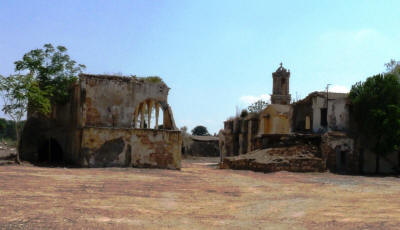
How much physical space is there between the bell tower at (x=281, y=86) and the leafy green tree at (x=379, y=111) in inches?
764

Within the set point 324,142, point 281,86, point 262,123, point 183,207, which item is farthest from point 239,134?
point 183,207

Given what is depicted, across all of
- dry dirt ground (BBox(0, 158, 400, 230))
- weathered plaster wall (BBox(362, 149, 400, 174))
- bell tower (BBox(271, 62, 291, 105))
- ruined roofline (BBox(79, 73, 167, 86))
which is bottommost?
dry dirt ground (BBox(0, 158, 400, 230))

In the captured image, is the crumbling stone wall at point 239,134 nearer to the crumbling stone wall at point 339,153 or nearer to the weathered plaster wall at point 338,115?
the weathered plaster wall at point 338,115

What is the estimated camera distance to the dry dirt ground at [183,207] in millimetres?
8031

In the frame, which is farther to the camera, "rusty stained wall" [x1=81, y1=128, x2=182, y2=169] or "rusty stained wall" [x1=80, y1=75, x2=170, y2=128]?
"rusty stained wall" [x1=80, y1=75, x2=170, y2=128]

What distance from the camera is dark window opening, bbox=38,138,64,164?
28645mm

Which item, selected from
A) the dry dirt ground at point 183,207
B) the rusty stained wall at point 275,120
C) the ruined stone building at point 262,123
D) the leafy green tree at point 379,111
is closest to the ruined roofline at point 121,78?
the dry dirt ground at point 183,207

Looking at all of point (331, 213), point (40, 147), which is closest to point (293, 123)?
point (40, 147)

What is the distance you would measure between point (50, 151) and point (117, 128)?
7.97 metres

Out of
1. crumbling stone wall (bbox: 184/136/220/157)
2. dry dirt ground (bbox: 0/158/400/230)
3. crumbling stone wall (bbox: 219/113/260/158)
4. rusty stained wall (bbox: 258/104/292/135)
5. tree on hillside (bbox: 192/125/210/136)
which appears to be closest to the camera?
dry dirt ground (bbox: 0/158/400/230)

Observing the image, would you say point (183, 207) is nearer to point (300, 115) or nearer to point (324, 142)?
point (324, 142)

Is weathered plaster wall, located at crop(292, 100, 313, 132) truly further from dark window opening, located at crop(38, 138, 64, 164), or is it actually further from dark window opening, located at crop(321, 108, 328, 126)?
dark window opening, located at crop(38, 138, 64, 164)

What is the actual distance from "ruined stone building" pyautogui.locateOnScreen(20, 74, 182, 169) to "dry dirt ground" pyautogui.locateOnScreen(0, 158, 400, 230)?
7.88 metres

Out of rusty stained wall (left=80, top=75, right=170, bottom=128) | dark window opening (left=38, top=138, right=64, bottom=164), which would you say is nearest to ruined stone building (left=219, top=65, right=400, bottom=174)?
rusty stained wall (left=80, top=75, right=170, bottom=128)
